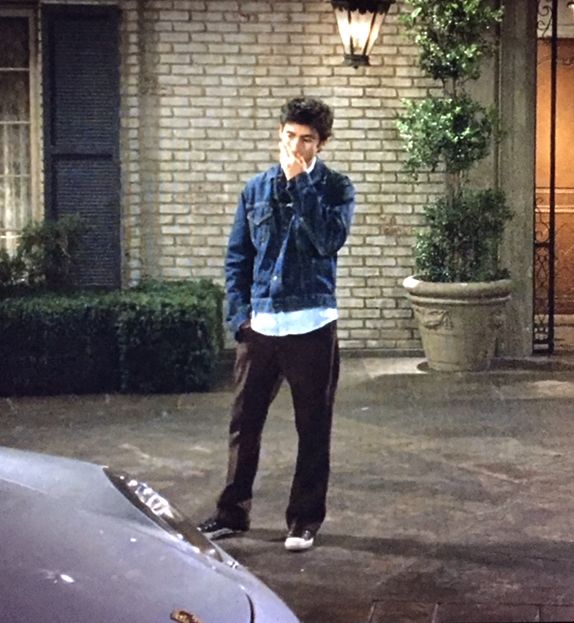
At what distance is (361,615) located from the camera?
4715mm

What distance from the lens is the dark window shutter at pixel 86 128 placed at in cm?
969

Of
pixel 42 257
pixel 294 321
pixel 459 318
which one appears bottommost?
pixel 459 318

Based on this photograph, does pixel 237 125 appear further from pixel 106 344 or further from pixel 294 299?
pixel 294 299

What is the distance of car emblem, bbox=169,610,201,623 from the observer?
9.49 feet

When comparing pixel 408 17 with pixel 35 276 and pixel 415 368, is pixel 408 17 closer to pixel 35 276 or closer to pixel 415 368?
pixel 415 368

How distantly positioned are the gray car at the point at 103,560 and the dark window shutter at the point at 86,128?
6.19 m

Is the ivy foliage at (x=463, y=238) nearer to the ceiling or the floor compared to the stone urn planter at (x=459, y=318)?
nearer to the ceiling

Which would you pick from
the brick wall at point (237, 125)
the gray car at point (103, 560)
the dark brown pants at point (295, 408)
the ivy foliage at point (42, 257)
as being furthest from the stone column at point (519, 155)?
the gray car at point (103, 560)

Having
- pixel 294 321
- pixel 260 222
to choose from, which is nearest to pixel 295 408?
pixel 294 321

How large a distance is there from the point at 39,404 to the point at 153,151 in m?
2.48

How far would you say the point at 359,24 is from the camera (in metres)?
9.23

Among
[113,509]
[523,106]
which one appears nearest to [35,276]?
[523,106]

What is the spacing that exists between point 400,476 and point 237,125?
13.9 feet

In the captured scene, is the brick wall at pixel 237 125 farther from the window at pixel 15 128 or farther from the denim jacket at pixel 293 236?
the denim jacket at pixel 293 236
